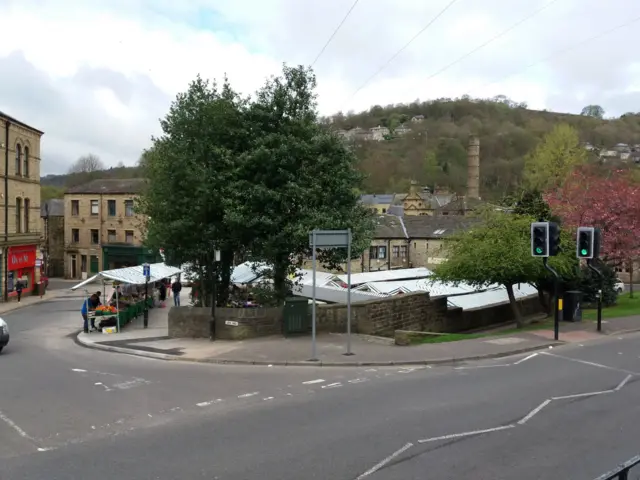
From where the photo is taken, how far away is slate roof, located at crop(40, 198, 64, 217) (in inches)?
2520

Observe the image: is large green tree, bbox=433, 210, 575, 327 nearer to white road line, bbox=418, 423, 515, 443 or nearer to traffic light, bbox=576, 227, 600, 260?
traffic light, bbox=576, 227, 600, 260

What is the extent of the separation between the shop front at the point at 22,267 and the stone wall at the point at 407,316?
27.9 metres

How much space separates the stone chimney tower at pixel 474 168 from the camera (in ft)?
382

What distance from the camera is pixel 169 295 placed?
40094 mm

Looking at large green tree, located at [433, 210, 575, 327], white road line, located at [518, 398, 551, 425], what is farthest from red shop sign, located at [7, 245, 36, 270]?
white road line, located at [518, 398, 551, 425]

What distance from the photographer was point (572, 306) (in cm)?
2162

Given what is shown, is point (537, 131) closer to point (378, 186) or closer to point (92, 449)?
point (378, 186)

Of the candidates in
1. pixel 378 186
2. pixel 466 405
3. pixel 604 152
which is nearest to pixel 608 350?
pixel 466 405

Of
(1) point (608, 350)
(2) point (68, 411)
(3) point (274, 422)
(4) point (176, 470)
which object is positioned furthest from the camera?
(1) point (608, 350)

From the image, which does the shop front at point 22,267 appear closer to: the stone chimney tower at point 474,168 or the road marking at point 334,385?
the road marking at point 334,385

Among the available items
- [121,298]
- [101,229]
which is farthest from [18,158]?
[101,229]

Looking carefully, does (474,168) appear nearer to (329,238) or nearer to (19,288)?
(19,288)

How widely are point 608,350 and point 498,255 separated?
534cm

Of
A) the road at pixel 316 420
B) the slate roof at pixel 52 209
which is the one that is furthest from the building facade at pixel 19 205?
the road at pixel 316 420
